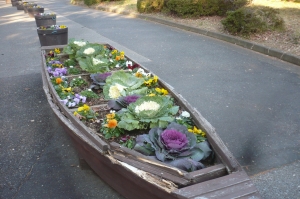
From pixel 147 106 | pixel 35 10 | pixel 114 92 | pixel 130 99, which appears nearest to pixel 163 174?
pixel 147 106

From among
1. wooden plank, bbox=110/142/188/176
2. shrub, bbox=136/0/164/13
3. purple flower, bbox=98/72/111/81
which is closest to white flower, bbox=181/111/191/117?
wooden plank, bbox=110/142/188/176

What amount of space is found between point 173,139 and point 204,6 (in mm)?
9523

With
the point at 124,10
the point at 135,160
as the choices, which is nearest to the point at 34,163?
the point at 135,160

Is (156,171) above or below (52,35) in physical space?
above

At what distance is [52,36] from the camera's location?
7.43 metres

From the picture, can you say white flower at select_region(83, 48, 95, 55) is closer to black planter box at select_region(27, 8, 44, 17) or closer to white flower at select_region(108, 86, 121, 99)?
white flower at select_region(108, 86, 121, 99)

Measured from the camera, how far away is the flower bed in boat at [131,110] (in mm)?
2137

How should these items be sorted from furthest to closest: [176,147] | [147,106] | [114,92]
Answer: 1. [114,92]
2. [147,106]
3. [176,147]

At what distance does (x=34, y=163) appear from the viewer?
3.14m

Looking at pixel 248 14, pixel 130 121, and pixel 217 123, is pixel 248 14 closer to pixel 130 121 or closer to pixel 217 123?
pixel 217 123

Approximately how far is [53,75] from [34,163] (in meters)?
1.21

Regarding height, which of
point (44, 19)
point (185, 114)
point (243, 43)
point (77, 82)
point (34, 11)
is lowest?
point (34, 11)

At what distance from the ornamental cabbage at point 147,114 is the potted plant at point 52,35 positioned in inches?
215

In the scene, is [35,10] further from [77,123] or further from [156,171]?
[156,171]
